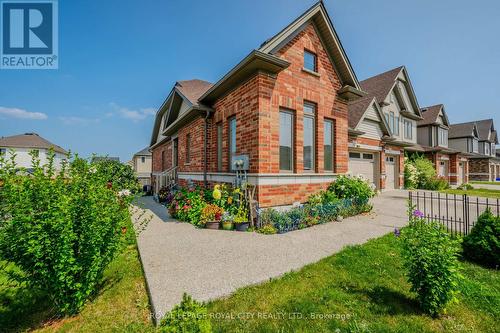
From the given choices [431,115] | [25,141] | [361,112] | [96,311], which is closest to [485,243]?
[96,311]

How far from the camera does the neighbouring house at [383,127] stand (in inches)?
557

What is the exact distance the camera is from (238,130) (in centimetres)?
763

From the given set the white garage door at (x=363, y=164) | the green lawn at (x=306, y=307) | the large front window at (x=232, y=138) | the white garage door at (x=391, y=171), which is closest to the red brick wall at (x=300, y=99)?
the large front window at (x=232, y=138)

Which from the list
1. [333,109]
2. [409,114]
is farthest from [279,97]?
[409,114]

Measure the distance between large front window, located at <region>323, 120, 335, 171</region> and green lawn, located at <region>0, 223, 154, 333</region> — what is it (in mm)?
7509

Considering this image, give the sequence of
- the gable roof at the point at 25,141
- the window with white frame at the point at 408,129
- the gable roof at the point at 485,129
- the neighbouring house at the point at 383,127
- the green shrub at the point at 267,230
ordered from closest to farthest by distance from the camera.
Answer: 1. the green shrub at the point at 267,230
2. the neighbouring house at the point at 383,127
3. the window with white frame at the point at 408,129
4. the gable roof at the point at 485,129
5. the gable roof at the point at 25,141

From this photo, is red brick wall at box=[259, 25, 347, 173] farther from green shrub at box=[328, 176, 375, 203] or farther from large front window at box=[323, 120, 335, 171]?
green shrub at box=[328, 176, 375, 203]

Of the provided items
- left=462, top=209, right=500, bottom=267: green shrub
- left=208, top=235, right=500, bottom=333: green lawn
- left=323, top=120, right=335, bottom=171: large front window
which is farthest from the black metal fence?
left=323, top=120, right=335, bottom=171: large front window

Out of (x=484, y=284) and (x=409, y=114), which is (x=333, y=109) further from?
(x=409, y=114)

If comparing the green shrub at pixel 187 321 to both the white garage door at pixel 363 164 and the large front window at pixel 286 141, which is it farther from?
the white garage door at pixel 363 164

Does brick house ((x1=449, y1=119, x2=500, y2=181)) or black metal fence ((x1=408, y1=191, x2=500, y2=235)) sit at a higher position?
brick house ((x1=449, y1=119, x2=500, y2=181))

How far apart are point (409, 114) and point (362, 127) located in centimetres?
839

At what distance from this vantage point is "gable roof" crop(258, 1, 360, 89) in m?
7.22

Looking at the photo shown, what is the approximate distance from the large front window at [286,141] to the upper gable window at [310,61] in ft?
7.54
